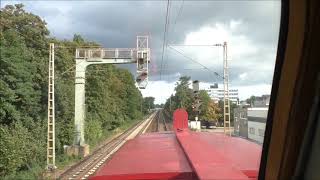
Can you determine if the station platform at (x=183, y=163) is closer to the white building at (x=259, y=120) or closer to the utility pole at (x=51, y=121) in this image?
the white building at (x=259, y=120)

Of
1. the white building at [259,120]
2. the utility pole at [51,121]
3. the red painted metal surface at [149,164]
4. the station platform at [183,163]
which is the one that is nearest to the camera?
the white building at [259,120]

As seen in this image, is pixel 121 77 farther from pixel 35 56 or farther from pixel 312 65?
pixel 312 65

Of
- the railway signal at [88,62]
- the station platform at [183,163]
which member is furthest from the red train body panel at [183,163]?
the railway signal at [88,62]

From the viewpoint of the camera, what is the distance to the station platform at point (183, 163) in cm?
388

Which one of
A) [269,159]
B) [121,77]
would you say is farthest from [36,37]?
[121,77]

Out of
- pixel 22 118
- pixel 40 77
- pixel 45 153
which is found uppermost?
pixel 40 77

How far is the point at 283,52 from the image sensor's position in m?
2.59

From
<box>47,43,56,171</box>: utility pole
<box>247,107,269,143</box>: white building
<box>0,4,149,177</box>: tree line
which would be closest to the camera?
<box>247,107,269,143</box>: white building

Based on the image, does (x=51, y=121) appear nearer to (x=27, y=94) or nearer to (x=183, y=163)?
(x=27, y=94)

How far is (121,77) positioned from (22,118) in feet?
247

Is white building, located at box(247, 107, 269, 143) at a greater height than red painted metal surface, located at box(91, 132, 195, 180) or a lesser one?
greater

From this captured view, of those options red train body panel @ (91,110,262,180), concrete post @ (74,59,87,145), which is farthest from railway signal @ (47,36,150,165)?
red train body panel @ (91,110,262,180)

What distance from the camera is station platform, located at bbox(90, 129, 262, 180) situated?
12.7 feet

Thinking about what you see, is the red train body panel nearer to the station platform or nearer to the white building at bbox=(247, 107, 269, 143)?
the station platform
